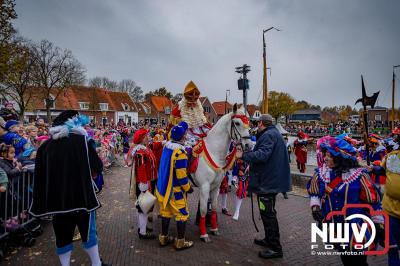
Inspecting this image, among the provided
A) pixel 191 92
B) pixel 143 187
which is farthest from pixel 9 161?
pixel 191 92

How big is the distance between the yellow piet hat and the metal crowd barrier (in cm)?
350

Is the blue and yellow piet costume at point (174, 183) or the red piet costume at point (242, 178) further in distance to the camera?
the red piet costume at point (242, 178)

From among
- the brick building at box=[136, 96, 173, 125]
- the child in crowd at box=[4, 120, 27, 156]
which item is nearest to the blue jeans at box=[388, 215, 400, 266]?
the child in crowd at box=[4, 120, 27, 156]

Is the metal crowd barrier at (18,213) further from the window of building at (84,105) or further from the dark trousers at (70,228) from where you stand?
the window of building at (84,105)

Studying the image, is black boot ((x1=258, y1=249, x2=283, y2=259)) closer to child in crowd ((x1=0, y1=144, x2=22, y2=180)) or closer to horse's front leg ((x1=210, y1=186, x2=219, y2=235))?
horse's front leg ((x1=210, y1=186, x2=219, y2=235))

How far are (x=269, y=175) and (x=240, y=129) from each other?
3.09 ft

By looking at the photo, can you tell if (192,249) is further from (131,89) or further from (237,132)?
(131,89)

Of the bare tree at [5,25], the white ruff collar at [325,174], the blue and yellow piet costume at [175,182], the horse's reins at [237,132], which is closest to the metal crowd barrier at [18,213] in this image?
the blue and yellow piet costume at [175,182]

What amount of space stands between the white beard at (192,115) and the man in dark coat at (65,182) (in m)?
2.83

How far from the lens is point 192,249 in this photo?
4.25 meters

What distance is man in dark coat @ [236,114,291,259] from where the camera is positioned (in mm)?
3890

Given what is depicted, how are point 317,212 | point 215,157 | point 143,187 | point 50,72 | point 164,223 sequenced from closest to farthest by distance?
point 317,212 → point 164,223 → point 143,187 → point 215,157 → point 50,72

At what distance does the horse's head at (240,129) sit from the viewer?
4.26 metres

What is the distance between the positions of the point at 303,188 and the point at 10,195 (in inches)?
340
